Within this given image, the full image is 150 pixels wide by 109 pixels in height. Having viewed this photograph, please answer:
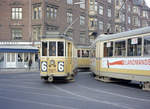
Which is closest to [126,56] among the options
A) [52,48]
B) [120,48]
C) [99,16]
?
[120,48]

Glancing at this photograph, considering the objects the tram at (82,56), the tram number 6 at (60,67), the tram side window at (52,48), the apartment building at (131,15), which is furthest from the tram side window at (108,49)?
the apartment building at (131,15)

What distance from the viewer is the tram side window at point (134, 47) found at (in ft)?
35.2

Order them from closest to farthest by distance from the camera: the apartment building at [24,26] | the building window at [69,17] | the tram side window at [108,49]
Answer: the tram side window at [108,49]
the apartment building at [24,26]
the building window at [69,17]

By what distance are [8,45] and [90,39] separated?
17.0 metres

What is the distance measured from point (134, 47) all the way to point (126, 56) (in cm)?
87

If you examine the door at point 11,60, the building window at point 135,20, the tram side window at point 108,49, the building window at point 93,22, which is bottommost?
the door at point 11,60

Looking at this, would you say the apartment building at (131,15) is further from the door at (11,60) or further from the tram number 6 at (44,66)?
the tram number 6 at (44,66)

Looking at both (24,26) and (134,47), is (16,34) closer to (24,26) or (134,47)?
(24,26)

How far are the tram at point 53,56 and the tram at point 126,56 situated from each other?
9.49 ft

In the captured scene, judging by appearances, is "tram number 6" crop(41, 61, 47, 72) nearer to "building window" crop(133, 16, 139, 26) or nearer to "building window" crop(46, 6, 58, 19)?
"building window" crop(46, 6, 58, 19)

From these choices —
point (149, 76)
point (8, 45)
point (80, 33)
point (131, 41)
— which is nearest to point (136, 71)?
point (149, 76)

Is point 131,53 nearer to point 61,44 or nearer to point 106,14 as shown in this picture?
point 61,44

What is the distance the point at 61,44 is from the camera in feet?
42.2

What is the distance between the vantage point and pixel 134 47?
11.1 m
